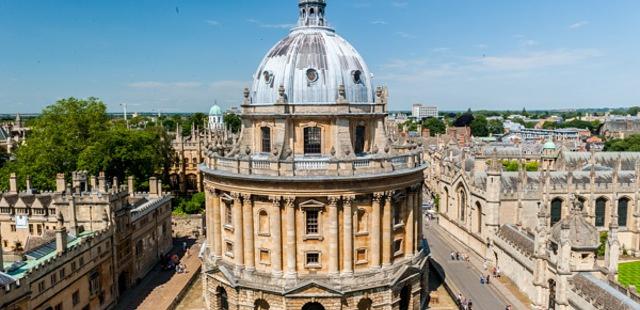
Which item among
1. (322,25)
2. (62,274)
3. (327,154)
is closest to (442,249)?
(327,154)

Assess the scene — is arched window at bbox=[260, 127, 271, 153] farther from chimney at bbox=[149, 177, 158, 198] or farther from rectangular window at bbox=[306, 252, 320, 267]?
chimney at bbox=[149, 177, 158, 198]

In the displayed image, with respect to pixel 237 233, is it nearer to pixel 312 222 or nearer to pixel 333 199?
pixel 312 222

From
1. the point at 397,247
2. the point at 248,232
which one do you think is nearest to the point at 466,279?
the point at 397,247

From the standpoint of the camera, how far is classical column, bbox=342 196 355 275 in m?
32.9

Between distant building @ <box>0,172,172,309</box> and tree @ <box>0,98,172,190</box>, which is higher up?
tree @ <box>0,98,172,190</box>

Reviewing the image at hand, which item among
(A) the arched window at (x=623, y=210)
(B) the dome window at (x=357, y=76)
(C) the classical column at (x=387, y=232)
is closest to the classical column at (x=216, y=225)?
(C) the classical column at (x=387, y=232)

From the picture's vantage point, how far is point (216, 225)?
120 feet

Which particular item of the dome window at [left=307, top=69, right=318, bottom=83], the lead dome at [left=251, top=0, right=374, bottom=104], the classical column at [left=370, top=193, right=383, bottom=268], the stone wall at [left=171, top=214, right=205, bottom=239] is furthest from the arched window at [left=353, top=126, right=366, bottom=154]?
the stone wall at [left=171, top=214, right=205, bottom=239]

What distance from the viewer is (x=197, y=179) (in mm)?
86125

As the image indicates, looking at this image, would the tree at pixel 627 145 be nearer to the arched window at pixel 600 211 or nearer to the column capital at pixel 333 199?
the arched window at pixel 600 211

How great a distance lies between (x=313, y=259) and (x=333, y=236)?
2285 millimetres

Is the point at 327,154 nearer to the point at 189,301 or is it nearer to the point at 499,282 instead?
the point at 189,301

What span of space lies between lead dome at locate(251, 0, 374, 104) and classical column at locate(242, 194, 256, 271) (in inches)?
307

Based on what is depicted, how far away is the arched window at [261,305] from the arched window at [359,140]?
41.5ft
